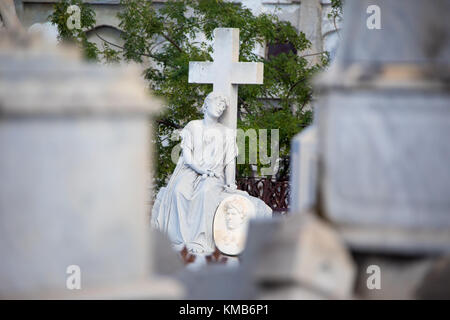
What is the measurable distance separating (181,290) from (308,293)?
0.37 meters

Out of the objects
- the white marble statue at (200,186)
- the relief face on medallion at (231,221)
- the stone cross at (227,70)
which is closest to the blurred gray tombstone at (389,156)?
the relief face on medallion at (231,221)

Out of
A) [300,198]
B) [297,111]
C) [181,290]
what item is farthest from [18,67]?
[297,111]

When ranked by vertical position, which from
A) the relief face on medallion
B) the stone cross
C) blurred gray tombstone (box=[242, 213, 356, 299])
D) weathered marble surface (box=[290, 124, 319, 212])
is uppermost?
the stone cross

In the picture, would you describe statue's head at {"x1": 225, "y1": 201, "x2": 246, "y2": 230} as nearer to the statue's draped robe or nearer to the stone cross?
the statue's draped robe

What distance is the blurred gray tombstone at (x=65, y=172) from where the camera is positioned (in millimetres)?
2629

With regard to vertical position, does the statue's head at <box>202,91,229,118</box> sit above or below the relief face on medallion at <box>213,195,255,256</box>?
above

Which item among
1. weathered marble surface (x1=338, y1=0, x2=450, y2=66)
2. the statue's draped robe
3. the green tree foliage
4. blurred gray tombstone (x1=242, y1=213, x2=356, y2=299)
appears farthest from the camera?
the green tree foliage

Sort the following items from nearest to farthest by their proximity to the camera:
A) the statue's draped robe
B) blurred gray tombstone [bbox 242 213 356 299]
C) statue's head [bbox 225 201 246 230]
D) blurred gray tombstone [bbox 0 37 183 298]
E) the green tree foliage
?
blurred gray tombstone [bbox 0 37 183 298] → blurred gray tombstone [bbox 242 213 356 299] → statue's head [bbox 225 201 246 230] → the statue's draped robe → the green tree foliage

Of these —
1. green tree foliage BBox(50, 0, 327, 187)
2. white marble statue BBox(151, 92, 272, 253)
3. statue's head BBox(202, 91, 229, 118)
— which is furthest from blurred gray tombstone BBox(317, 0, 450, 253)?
green tree foliage BBox(50, 0, 327, 187)

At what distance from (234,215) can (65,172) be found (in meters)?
9.98

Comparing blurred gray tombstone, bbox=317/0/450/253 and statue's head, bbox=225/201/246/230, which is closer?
blurred gray tombstone, bbox=317/0/450/253

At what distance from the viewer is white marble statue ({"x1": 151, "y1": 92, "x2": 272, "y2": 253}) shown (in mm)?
12742

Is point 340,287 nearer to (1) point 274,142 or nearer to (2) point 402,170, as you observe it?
(2) point 402,170

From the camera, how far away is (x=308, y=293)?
2.92 metres
